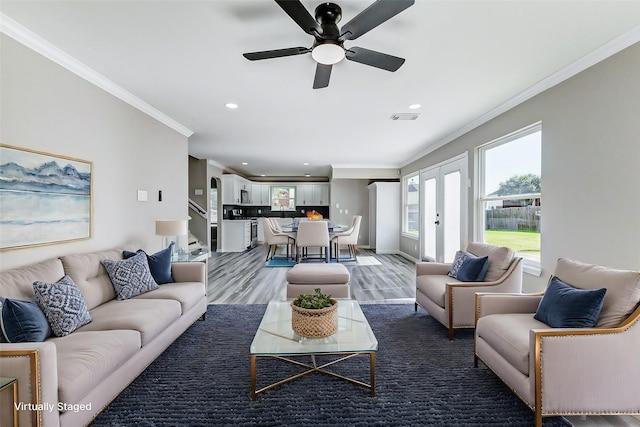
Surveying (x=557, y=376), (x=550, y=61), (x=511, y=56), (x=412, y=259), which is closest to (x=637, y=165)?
(x=550, y=61)

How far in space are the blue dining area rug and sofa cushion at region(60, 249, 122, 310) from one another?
368 cm

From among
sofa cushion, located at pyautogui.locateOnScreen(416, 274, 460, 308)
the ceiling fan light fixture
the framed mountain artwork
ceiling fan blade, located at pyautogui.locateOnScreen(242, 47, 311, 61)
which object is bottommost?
sofa cushion, located at pyautogui.locateOnScreen(416, 274, 460, 308)

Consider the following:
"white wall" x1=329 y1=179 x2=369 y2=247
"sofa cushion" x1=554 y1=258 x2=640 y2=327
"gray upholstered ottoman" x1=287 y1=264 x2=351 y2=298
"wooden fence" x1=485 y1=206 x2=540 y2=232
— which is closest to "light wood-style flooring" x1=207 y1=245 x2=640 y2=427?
"gray upholstered ottoman" x1=287 y1=264 x2=351 y2=298

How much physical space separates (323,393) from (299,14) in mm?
2278

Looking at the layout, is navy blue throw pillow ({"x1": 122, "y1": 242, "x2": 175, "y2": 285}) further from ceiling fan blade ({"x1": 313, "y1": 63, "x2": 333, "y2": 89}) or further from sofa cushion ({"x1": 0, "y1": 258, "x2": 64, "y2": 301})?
ceiling fan blade ({"x1": 313, "y1": 63, "x2": 333, "y2": 89})

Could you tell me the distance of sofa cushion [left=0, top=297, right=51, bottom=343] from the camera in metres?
1.52

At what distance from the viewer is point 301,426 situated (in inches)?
61.4

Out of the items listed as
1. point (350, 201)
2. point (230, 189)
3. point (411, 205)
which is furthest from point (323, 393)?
point (350, 201)

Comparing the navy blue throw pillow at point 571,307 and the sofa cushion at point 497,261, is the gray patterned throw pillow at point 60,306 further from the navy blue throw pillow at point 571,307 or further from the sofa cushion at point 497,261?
the sofa cushion at point 497,261

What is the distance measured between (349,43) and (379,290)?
322 cm

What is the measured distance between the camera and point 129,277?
2.50 metres

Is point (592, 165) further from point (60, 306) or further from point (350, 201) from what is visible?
point (350, 201)

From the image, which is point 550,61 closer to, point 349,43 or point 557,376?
point 349,43

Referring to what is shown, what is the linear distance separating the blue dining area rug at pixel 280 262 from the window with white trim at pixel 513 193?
12.1 feet
